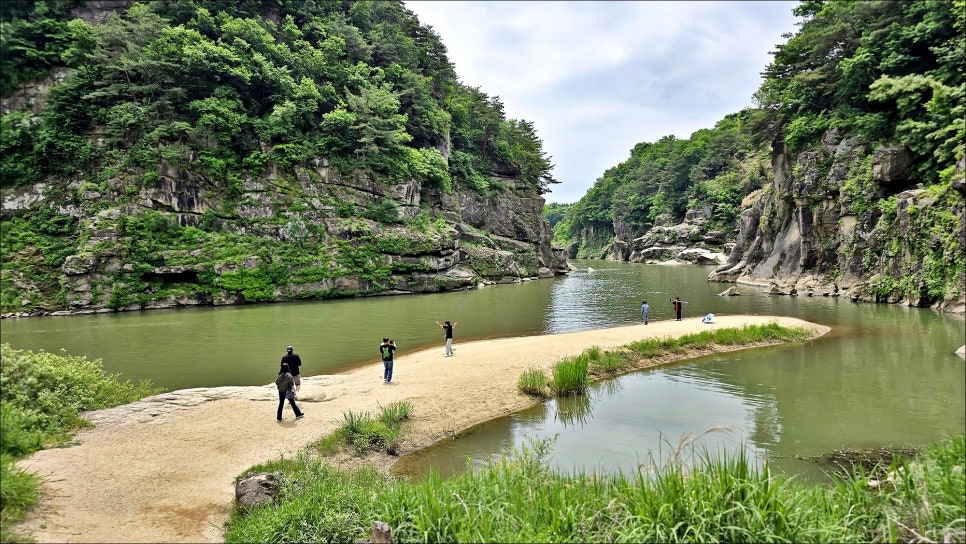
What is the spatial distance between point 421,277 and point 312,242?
1163 centimetres

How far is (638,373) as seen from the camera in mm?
17234

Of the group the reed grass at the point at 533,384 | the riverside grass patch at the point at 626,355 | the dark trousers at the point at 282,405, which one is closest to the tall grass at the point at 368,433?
the dark trousers at the point at 282,405

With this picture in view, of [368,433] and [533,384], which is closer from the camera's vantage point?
[368,433]

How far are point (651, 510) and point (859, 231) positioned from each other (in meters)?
40.2

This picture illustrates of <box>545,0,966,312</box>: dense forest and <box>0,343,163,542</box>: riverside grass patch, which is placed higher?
<box>545,0,966,312</box>: dense forest

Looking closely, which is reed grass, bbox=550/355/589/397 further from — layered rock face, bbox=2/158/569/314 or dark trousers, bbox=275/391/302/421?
layered rock face, bbox=2/158/569/314

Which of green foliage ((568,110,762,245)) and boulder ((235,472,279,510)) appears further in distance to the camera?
green foliage ((568,110,762,245))

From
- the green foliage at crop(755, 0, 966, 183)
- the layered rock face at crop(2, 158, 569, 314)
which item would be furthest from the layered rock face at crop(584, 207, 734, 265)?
the layered rock face at crop(2, 158, 569, 314)

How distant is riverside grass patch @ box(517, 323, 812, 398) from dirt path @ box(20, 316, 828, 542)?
2.57 feet

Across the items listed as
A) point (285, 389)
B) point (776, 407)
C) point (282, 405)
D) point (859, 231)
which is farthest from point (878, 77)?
point (282, 405)

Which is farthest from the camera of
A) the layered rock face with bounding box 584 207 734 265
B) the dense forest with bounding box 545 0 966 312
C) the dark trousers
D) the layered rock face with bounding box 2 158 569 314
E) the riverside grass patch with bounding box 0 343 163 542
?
the layered rock face with bounding box 584 207 734 265

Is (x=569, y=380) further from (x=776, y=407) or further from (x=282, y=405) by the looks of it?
(x=282, y=405)

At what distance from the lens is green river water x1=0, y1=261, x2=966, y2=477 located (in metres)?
10.5

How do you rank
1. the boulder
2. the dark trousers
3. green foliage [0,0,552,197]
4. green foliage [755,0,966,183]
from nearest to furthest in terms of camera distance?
the boulder, the dark trousers, green foliage [755,0,966,183], green foliage [0,0,552,197]
